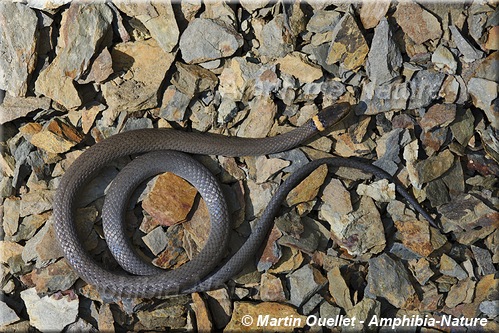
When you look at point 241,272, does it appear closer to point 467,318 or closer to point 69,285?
point 69,285

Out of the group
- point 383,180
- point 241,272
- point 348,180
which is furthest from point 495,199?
point 241,272

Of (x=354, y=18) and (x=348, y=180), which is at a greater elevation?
(x=354, y=18)

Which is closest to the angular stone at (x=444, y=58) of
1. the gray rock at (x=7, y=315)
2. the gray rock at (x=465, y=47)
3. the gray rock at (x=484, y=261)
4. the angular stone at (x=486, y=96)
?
the gray rock at (x=465, y=47)

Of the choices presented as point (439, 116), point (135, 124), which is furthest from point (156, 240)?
point (439, 116)

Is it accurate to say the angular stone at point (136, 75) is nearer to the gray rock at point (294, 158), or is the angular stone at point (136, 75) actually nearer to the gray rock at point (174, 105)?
the gray rock at point (174, 105)

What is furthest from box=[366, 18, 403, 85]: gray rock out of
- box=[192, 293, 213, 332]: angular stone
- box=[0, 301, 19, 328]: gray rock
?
box=[0, 301, 19, 328]: gray rock

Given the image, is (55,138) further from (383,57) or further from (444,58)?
(444,58)
